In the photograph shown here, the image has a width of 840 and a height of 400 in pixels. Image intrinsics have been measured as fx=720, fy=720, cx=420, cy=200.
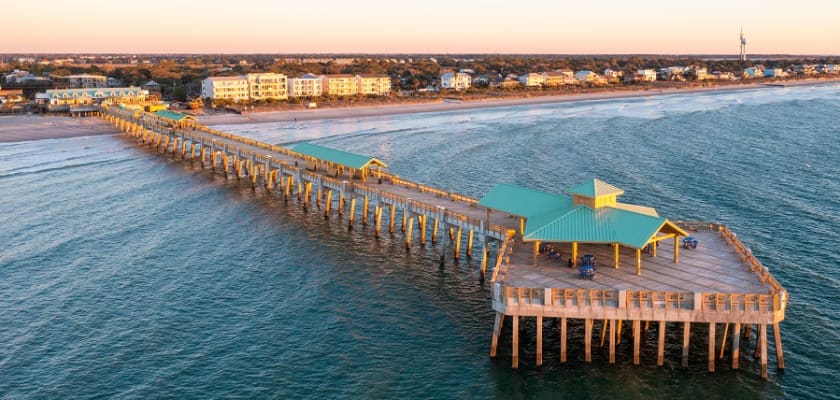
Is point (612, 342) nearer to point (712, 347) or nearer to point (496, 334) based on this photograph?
point (712, 347)

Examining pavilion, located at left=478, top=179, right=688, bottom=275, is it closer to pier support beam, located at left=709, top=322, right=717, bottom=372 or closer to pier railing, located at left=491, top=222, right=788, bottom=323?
pier railing, located at left=491, top=222, right=788, bottom=323

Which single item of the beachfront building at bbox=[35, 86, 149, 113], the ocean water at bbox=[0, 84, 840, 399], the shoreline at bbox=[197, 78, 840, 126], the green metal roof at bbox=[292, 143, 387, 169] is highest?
the beachfront building at bbox=[35, 86, 149, 113]

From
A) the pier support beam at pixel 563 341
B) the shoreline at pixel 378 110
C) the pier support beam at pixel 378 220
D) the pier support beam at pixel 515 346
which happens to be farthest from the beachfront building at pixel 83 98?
the pier support beam at pixel 563 341

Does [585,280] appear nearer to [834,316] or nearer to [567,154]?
[834,316]

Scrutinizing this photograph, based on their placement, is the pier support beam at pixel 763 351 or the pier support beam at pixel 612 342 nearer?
the pier support beam at pixel 763 351

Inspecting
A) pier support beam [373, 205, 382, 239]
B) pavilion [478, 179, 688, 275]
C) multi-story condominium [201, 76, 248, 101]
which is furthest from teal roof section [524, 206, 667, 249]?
multi-story condominium [201, 76, 248, 101]

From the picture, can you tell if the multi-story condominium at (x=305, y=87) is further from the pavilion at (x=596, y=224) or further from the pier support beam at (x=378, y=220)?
the pavilion at (x=596, y=224)

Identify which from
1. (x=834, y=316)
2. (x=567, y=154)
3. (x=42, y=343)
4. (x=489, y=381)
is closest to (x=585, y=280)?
(x=489, y=381)
